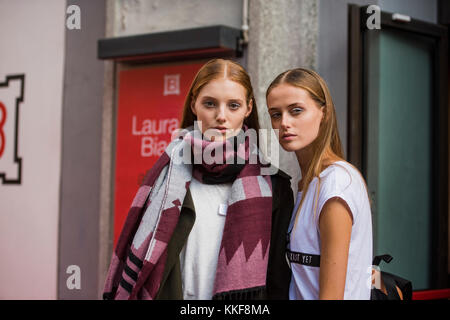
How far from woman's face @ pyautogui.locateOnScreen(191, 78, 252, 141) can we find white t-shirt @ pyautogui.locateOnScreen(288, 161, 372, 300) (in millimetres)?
430

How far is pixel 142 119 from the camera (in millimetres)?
5516

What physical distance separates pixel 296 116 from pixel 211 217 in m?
0.52

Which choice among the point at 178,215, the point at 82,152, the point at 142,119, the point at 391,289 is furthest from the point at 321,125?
the point at 82,152

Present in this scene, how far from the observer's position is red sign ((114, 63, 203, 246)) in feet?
17.5

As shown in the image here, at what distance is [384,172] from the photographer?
5371 mm

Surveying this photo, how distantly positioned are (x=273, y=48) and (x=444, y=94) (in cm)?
184

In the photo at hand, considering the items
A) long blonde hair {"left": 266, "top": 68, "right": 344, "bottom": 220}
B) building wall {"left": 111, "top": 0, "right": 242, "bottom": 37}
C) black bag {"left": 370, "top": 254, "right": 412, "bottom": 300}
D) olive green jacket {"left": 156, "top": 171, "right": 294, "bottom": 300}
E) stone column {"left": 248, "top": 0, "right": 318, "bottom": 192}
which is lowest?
black bag {"left": 370, "top": 254, "right": 412, "bottom": 300}

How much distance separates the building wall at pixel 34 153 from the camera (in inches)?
246

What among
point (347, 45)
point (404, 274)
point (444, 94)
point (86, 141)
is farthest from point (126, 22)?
point (404, 274)

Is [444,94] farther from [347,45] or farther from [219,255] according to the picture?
[219,255]

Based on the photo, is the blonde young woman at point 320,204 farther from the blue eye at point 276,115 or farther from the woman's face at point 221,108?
the woman's face at point 221,108

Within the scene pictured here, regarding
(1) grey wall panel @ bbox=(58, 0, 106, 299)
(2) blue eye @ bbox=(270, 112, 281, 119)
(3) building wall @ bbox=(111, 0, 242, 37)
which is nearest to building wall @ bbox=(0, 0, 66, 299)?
(1) grey wall panel @ bbox=(58, 0, 106, 299)

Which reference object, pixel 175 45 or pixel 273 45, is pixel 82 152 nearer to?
pixel 175 45

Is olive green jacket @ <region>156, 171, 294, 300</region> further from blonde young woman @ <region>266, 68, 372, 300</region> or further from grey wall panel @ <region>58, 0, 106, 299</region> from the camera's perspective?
grey wall panel @ <region>58, 0, 106, 299</region>
